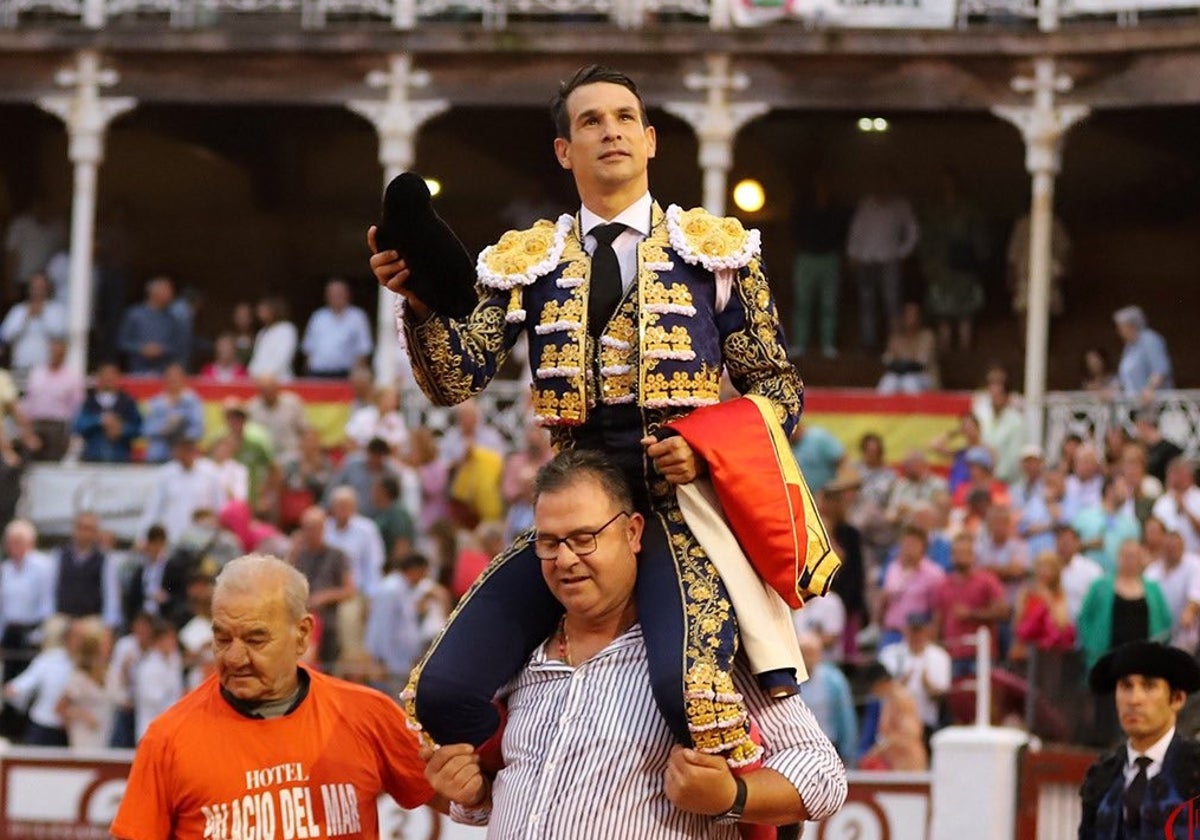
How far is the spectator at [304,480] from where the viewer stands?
16797mm

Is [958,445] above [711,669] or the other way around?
above

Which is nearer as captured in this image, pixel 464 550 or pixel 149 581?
pixel 464 550

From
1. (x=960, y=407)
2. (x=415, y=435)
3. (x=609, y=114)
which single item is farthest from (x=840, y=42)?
(x=609, y=114)

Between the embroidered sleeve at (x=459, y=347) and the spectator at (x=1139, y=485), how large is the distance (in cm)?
920

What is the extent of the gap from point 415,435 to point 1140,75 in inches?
340

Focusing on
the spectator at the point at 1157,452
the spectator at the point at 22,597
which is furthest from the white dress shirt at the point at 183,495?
the spectator at the point at 1157,452

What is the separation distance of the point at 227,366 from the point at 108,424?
1893mm

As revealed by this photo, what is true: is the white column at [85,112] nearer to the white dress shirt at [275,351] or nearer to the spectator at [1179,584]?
the white dress shirt at [275,351]

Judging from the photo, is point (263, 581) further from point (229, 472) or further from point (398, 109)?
point (398, 109)

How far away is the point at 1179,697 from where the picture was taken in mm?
7641

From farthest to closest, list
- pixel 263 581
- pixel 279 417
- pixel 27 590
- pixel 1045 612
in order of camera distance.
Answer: pixel 279 417 → pixel 27 590 → pixel 1045 612 → pixel 263 581

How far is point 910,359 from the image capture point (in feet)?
72.2

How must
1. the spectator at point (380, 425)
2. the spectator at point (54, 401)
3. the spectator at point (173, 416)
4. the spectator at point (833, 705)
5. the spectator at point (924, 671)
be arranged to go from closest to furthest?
1. the spectator at point (833, 705)
2. the spectator at point (924, 671)
3. the spectator at point (380, 425)
4. the spectator at point (173, 416)
5. the spectator at point (54, 401)

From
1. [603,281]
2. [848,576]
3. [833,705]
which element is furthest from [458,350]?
[848,576]
